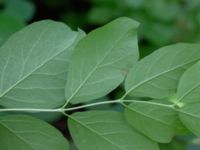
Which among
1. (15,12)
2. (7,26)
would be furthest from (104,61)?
(15,12)

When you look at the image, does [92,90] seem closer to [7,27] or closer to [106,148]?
Result: [106,148]

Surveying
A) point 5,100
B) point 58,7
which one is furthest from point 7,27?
point 58,7

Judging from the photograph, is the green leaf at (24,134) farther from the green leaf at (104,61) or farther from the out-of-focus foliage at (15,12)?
the out-of-focus foliage at (15,12)

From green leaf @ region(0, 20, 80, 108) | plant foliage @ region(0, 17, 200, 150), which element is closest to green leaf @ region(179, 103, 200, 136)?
plant foliage @ region(0, 17, 200, 150)

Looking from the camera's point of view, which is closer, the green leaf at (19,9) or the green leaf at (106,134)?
the green leaf at (106,134)

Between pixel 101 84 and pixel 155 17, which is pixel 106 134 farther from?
pixel 155 17

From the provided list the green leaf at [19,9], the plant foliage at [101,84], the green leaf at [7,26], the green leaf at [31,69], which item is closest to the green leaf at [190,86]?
the plant foliage at [101,84]

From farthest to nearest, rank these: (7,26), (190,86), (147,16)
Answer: (147,16) → (7,26) → (190,86)
